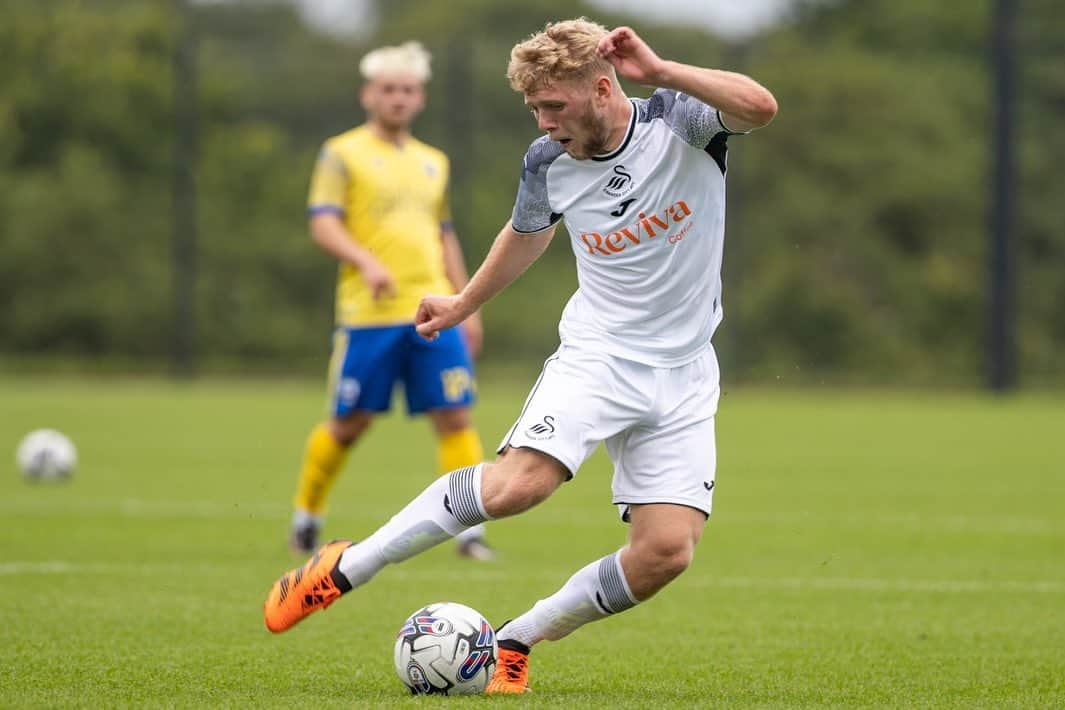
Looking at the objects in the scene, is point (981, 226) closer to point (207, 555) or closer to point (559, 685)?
point (207, 555)

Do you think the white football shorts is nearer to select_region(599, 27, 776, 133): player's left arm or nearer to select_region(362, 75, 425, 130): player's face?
select_region(599, 27, 776, 133): player's left arm

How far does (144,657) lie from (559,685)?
1286 mm

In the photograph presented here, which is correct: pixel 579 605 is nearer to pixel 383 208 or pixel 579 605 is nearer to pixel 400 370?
pixel 400 370

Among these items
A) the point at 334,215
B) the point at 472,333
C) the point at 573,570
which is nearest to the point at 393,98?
the point at 334,215

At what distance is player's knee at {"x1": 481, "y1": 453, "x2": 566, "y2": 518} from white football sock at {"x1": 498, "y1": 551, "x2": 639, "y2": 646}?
40 centimetres

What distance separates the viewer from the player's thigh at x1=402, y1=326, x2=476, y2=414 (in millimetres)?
7809

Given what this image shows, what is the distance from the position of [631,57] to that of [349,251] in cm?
389

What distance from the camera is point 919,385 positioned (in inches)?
958

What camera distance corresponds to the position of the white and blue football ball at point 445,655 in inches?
177

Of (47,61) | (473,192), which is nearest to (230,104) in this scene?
(47,61)

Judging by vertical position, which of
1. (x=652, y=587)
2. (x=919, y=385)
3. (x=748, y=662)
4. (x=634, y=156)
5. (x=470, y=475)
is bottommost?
(x=919, y=385)

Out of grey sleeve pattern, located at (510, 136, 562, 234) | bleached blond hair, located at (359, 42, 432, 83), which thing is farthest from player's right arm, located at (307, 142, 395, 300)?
grey sleeve pattern, located at (510, 136, 562, 234)

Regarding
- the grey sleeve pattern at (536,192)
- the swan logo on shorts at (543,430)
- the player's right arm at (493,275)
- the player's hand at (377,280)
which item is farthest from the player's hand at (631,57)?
the player's hand at (377,280)

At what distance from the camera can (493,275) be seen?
15.8 feet
